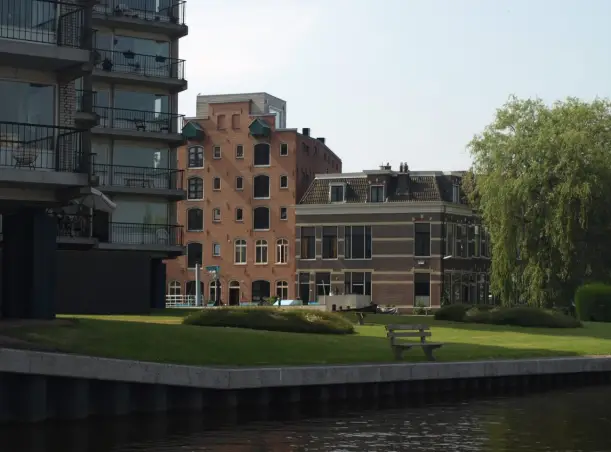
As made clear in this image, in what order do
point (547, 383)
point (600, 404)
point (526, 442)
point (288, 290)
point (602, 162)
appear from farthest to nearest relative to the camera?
point (288, 290) → point (602, 162) → point (547, 383) → point (600, 404) → point (526, 442)

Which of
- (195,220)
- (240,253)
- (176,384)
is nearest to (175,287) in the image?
(195,220)

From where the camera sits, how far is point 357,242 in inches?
3273

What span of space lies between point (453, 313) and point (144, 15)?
24.6m

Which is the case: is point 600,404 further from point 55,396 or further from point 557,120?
point 557,120

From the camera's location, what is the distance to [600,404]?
27.2m

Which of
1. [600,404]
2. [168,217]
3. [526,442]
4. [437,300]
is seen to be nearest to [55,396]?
[526,442]

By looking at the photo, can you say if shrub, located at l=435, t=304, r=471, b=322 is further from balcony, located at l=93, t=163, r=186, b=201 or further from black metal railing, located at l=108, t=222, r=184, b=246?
balcony, located at l=93, t=163, r=186, b=201

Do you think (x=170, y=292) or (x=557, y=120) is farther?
(x=170, y=292)

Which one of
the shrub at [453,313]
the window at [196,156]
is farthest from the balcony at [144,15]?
the window at [196,156]

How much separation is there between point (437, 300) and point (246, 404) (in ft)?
186

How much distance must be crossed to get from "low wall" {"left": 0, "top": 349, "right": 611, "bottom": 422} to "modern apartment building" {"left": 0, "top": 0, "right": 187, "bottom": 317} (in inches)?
291

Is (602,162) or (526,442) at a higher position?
(602,162)

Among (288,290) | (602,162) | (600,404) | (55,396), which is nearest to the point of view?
(55,396)

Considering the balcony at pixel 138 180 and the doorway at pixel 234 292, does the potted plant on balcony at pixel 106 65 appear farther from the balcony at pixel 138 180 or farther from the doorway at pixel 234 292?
the doorway at pixel 234 292
